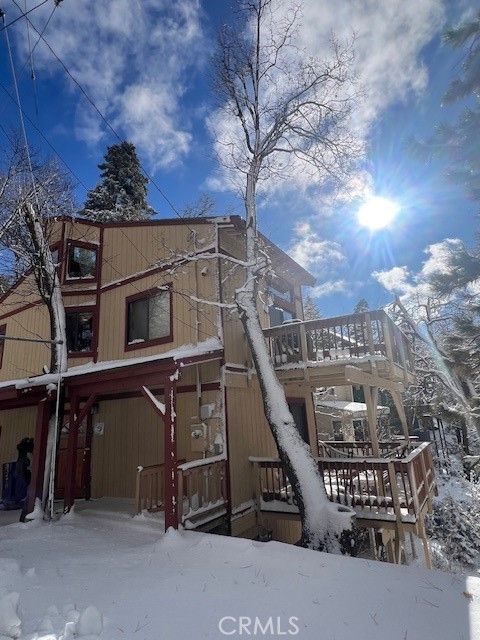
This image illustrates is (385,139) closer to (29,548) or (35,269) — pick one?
(35,269)

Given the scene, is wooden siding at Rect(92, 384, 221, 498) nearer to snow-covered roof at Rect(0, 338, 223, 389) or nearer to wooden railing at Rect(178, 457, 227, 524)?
snow-covered roof at Rect(0, 338, 223, 389)

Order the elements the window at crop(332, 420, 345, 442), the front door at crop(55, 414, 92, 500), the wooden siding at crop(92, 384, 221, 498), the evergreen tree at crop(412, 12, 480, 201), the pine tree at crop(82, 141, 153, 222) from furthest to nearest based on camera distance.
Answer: the pine tree at crop(82, 141, 153, 222) → the window at crop(332, 420, 345, 442) → the front door at crop(55, 414, 92, 500) → the wooden siding at crop(92, 384, 221, 498) → the evergreen tree at crop(412, 12, 480, 201)

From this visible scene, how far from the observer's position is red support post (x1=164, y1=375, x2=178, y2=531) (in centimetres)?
655

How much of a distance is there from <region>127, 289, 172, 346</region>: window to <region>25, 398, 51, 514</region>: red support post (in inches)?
108

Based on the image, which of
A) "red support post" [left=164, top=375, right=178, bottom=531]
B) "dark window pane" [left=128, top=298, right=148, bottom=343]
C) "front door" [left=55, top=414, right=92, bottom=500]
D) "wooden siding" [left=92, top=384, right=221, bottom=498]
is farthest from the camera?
"front door" [left=55, top=414, right=92, bottom=500]

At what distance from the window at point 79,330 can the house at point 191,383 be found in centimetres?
4

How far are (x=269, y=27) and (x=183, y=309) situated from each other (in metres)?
7.69

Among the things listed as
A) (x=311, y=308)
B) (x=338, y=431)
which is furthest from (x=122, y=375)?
(x=311, y=308)

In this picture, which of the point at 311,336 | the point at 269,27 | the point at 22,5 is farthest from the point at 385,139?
the point at 22,5

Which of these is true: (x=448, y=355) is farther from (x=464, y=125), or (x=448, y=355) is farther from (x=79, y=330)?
(x=79, y=330)

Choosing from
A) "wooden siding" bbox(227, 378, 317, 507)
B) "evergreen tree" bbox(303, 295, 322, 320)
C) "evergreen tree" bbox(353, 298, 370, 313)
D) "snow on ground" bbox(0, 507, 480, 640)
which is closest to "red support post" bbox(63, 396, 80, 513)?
"snow on ground" bbox(0, 507, 480, 640)

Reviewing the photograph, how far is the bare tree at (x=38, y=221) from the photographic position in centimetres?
965

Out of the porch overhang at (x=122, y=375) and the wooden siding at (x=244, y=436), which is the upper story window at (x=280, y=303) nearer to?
the wooden siding at (x=244, y=436)

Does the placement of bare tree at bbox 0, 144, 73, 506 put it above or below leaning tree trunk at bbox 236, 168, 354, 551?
above
